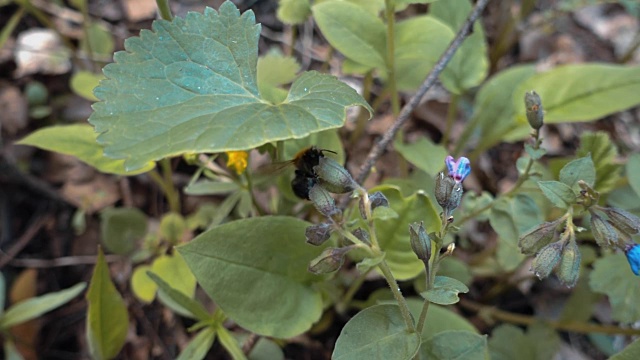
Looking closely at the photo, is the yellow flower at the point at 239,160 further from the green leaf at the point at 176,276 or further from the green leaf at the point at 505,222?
the green leaf at the point at 505,222

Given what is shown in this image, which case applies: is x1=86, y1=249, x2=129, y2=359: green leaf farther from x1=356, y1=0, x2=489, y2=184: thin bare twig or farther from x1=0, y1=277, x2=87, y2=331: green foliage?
x1=356, y1=0, x2=489, y2=184: thin bare twig

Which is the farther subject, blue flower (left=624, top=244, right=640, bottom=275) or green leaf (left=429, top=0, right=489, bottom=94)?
green leaf (left=429, top=0, right=489, bottom=94)

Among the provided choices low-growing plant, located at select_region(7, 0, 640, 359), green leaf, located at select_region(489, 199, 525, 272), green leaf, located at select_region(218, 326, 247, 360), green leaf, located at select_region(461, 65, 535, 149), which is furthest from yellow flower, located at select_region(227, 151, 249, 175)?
green leaf, located at select_region(461, 65, 535, 149)

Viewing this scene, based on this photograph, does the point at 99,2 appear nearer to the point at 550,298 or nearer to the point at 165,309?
the point at 165,309

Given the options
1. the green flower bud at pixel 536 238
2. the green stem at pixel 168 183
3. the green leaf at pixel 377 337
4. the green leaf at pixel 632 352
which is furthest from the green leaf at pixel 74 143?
the green leaf at pixel 632 352

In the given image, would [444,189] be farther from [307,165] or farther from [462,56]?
[462,56]

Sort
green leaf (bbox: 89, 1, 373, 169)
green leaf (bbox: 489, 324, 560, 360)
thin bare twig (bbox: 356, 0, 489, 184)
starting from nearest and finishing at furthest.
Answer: green leaf (bbox: 89, 1, 373, 169) < thin bare twig (bbox: 356, 0, 489, 184) < green leaf (bbox: 489, 324, 560, 360)

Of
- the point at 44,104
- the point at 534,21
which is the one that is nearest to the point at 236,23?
the point at 44,104

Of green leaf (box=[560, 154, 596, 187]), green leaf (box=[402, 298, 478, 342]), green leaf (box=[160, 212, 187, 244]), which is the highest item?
green leaf (box=[560, 154, 596, 187])
